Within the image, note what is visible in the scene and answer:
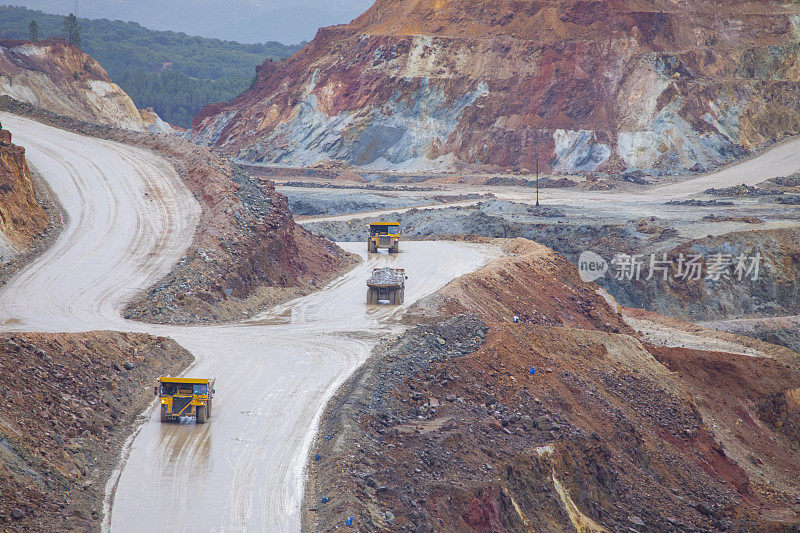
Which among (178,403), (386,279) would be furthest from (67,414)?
(386,279)

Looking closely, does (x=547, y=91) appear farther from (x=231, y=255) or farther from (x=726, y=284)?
(x=231, y=255)

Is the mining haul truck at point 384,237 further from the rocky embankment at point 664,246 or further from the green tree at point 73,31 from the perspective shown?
the green tree at point 73,31

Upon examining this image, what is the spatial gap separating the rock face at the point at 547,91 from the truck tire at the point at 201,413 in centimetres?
7169

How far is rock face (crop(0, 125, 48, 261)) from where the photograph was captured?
30.9 m

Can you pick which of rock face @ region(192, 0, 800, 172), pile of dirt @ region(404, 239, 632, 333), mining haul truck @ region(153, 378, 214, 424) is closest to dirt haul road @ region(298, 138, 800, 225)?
rock face @ region(192, 0, 800, 172)

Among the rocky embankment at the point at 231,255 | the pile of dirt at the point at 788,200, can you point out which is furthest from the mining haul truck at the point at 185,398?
the pile of dirt at the point at 788,200

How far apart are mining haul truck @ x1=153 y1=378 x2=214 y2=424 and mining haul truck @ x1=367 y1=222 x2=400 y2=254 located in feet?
82.7

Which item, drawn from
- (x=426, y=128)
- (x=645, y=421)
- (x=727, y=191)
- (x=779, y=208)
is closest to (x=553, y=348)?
(x=645, y=421)

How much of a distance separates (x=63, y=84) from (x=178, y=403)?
8709cm

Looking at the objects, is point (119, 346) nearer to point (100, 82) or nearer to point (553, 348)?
point (553, 348)

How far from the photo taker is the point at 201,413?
1822cm

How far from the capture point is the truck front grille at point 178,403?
713 inches

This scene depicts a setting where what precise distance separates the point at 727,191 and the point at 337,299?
50.7 metres

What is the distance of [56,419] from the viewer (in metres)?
16.5
